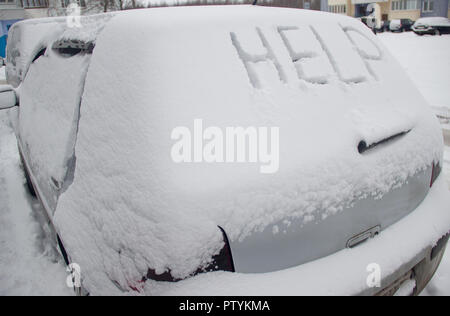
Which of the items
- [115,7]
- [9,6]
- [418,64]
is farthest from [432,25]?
[9,6]

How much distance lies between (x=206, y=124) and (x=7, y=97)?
2.37 metres

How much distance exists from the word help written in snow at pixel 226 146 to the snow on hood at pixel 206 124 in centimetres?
3

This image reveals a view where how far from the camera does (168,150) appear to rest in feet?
4.07

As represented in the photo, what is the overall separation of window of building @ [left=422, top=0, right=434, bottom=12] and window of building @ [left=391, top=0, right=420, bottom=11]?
66cm

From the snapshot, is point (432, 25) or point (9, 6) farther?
point (9, 6)

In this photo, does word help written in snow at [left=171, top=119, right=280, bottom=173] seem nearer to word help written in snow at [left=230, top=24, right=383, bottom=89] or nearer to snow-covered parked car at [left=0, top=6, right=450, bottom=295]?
snow-covered parked car at [left=0, top=6, right=450, bottom=295]

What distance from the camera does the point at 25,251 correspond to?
2.73 metres

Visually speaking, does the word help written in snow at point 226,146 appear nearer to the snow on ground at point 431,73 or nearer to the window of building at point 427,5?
the snow on ground at point 431,73

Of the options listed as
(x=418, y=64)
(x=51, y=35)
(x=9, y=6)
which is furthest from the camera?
(x=9, y=6)

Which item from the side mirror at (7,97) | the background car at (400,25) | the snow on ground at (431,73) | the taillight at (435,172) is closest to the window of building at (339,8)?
the background car at (400,25)

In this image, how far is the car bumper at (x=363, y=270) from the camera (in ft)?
3.91

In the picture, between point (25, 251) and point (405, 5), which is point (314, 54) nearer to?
point (25, 251)
